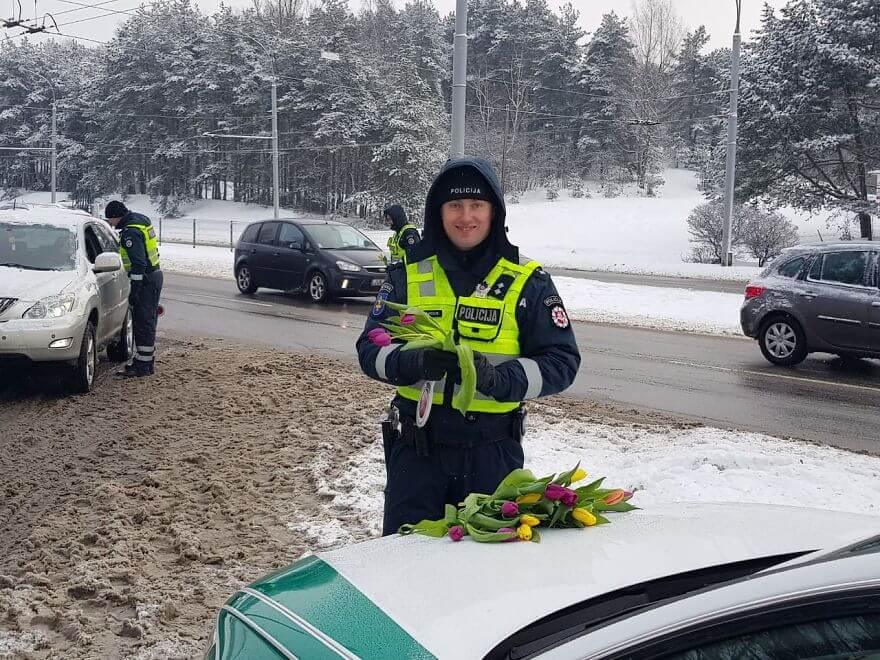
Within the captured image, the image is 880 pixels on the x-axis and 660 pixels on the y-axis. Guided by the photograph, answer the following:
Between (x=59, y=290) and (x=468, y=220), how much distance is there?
6.44m

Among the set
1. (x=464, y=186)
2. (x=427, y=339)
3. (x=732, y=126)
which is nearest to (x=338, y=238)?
(x=732, y=126)

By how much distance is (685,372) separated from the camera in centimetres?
1092

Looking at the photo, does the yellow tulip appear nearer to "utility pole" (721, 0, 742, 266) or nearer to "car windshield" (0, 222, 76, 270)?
"car windshield" (0, 222, 76, 270)

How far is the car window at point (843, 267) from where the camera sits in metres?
10.9

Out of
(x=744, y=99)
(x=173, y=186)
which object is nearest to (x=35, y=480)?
(x=744, y=99)

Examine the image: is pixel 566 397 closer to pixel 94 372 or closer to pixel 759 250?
pixel 94 372

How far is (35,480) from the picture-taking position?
6023 millimetres

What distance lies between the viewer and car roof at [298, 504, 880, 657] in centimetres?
182

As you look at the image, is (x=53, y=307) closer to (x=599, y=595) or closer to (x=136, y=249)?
(x=136, y=249)

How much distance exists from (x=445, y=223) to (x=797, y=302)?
937 cm

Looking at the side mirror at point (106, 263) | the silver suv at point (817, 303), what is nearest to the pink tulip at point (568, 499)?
the side mirror at point (106, 263)

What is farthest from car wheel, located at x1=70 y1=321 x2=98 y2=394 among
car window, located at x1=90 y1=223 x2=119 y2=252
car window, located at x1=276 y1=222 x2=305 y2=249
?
car window, located at x1=276 y1=222 x2=305 y2=249

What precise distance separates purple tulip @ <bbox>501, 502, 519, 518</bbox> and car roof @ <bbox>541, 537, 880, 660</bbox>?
0.79 meters

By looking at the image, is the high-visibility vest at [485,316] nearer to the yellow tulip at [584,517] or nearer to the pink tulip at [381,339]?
the pink tulip at [381,339]
